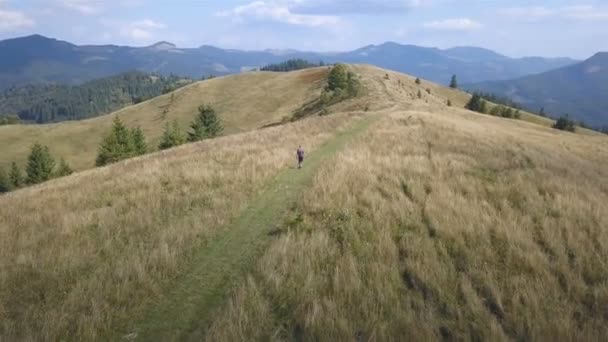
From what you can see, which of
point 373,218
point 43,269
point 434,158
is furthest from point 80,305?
point 434,158

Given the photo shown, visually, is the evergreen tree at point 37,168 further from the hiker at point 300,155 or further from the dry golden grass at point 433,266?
the dry golden grass at point 433,266

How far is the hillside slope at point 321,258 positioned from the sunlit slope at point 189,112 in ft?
249

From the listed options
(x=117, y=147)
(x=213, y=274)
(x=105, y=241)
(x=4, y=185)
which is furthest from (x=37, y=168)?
(x=213, y=274)

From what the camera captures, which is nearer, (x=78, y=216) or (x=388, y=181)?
(x=78, y=216)

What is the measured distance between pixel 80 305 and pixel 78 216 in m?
6.39

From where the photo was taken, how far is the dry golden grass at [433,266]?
656 cm

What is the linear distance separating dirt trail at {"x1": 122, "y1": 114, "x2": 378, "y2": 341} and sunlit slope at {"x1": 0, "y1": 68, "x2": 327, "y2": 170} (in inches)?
3055

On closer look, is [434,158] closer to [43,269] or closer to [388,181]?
[388,181]

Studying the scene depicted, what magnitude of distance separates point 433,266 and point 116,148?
189 feet

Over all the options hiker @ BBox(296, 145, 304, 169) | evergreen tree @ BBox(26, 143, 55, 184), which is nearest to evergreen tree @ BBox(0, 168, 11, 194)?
evergreen tree @ BBox(26, 143, 55, 184)

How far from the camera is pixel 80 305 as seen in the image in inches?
292

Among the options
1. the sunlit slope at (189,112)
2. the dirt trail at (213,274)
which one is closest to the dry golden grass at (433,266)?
the dirt trail at (213,274)

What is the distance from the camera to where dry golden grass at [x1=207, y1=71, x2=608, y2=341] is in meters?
6.56

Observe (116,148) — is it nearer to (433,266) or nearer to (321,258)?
(321,258)
